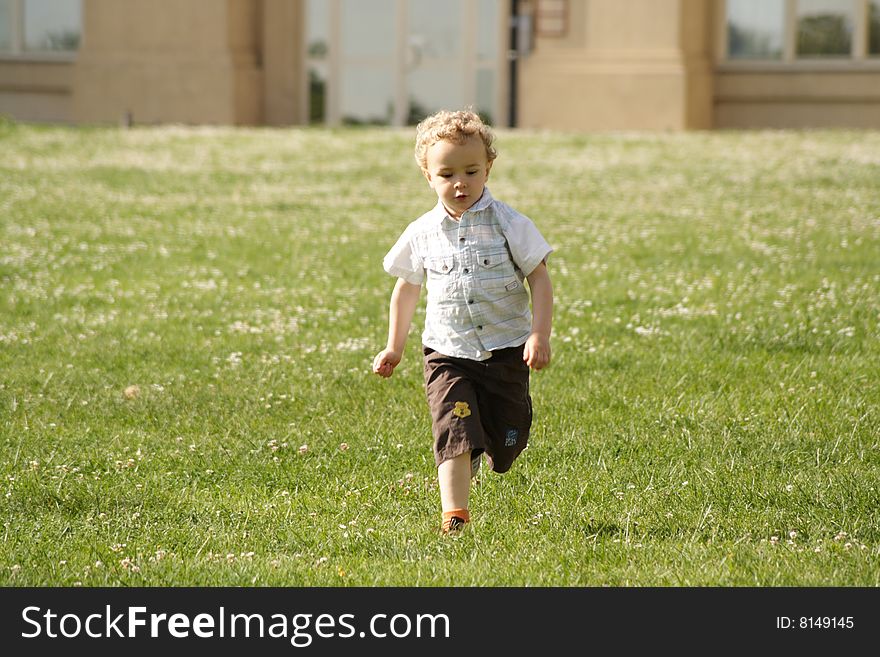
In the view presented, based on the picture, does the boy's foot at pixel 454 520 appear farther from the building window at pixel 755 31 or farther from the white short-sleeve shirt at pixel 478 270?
the building window at pixel 755 31

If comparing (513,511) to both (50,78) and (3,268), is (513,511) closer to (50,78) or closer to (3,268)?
(3,268)

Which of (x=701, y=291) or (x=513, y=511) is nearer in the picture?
(x=513, y=511)

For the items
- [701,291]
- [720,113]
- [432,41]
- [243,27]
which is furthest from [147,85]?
[701,291]

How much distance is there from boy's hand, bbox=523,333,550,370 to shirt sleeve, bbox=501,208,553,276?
307 mm

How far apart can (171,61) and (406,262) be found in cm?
2075

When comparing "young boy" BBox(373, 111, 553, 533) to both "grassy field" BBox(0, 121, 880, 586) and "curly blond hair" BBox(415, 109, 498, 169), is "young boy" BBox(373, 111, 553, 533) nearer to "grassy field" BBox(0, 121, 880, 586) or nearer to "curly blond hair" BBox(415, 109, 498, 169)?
"curly blond hair" BBox(415, 109, 498, 169)

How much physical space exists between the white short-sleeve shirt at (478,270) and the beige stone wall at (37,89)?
22.3m

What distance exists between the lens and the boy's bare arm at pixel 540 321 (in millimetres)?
4578

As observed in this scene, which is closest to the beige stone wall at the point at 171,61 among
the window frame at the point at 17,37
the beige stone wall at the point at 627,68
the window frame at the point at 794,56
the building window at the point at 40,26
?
the building window at the point at 40,26

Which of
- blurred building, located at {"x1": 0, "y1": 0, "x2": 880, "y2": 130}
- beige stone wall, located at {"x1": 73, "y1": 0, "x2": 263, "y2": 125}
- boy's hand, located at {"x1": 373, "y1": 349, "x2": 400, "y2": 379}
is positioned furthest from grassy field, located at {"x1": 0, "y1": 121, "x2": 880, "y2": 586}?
beige stone wall, located at {"x1": 73, "y1": 0, "x2": 263, "y2": 125}

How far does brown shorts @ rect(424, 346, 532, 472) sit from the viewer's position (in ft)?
15.6

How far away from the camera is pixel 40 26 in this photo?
27.0 m

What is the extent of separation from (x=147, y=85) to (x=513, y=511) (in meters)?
21.1

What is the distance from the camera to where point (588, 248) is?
440 inches
